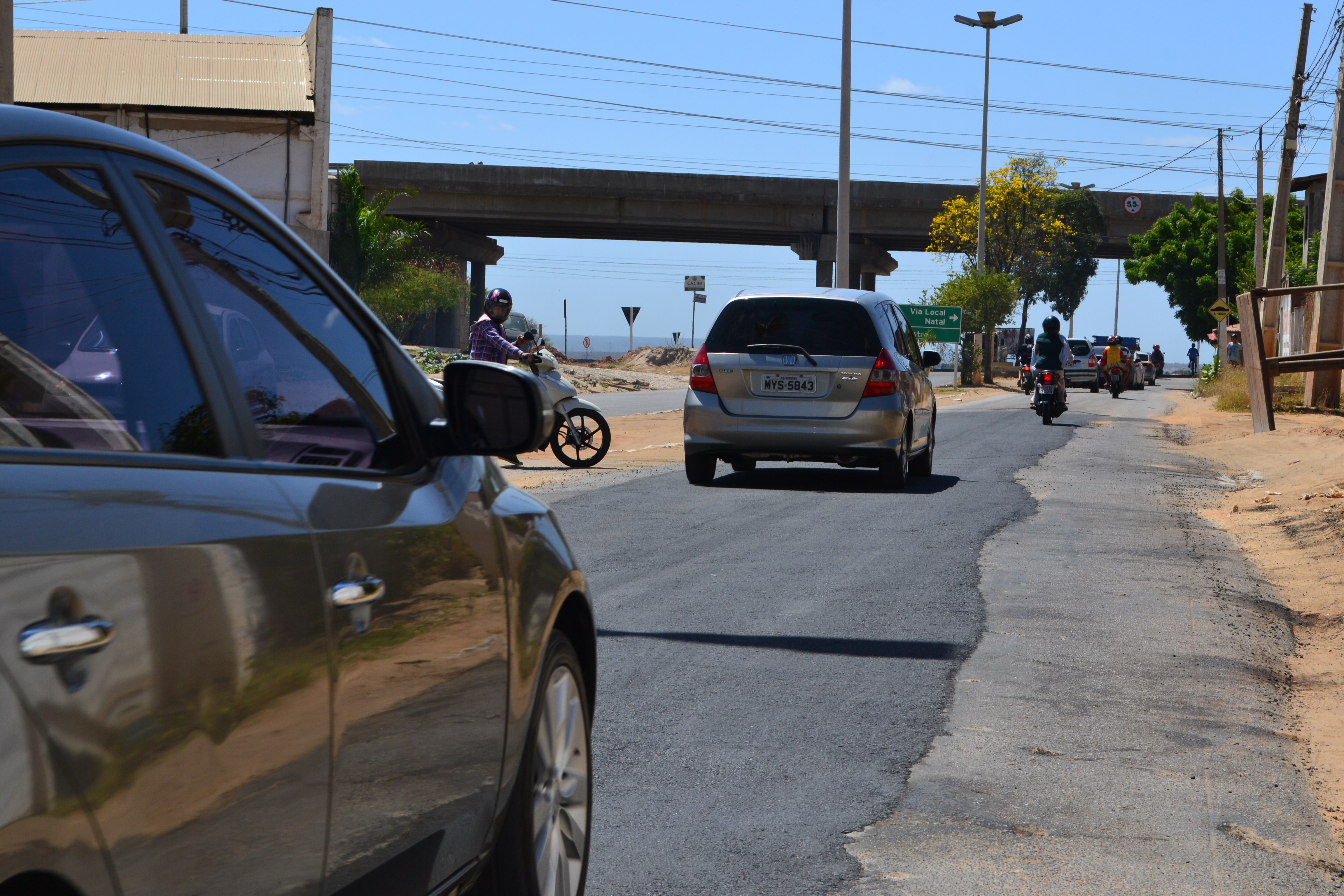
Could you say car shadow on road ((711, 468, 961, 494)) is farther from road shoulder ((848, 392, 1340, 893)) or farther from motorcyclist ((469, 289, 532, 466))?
road shoulder ((848, 392, 1340, 893))

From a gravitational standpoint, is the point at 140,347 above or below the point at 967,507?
above

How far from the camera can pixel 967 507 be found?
12.1 meters

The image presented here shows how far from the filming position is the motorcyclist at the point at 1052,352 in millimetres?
26062

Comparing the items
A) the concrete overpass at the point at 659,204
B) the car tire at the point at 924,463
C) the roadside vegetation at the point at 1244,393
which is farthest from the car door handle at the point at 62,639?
the concrete overpass at the point at 659,204

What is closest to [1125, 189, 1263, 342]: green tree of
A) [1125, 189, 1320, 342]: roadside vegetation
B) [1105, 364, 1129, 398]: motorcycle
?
[1125, 189, 1320, 342]: roadside vegetation

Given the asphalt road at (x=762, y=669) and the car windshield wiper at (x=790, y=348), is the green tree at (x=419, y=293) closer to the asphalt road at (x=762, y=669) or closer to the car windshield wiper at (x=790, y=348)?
the car windshield wiper at (x=790, y=348)

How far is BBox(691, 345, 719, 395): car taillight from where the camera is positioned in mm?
13000

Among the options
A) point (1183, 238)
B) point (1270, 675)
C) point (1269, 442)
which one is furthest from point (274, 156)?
point (1183, 238)

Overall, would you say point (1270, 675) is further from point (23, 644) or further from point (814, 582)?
point (23, 644)

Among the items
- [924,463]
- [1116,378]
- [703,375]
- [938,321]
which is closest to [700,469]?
[703,375]

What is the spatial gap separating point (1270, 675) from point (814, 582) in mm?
2585

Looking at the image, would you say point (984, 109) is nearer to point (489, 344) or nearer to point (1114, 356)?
point (1114, 356)

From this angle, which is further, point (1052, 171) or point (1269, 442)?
point (1052, 171)

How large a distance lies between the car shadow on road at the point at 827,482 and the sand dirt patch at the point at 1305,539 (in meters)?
2.56
